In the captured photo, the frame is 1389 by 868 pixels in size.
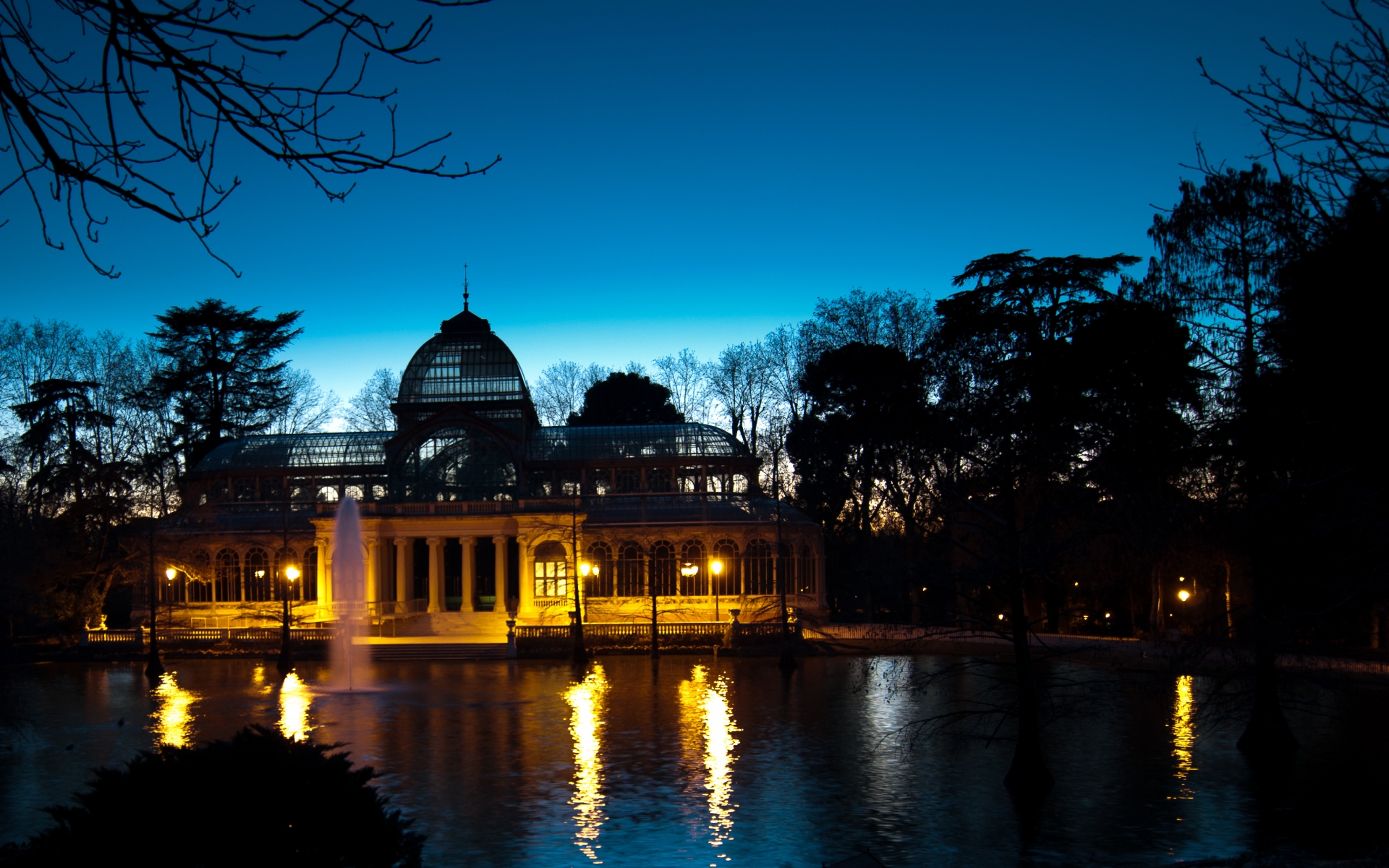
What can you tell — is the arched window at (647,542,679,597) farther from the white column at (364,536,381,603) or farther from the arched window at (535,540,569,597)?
the white column at (364,536,381,603)

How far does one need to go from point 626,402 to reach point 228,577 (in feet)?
86.4

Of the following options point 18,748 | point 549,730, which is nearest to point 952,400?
point 549,730

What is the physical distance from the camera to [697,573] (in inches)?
1885

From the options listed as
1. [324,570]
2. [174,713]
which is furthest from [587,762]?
[324,570]

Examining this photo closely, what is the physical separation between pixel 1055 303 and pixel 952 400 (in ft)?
78.1

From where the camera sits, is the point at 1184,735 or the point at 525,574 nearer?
the point at 1184,735

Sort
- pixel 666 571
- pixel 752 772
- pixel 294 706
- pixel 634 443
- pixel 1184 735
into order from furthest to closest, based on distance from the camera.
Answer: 1. pixel 634 443
2. pixel 666 571
3. pixel 294 706
4. pixel 1184 735
5. pixel 752 772

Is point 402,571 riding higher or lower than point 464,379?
lower

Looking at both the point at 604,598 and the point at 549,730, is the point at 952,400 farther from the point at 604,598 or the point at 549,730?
the point at 604,598

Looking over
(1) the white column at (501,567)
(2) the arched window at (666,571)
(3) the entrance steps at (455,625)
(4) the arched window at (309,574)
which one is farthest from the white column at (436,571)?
(2) the arched window at (666,571)

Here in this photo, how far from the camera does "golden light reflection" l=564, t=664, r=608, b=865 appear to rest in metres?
14.3

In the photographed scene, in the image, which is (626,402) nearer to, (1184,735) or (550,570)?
(550,570)

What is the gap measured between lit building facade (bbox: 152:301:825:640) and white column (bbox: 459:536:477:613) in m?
0.08

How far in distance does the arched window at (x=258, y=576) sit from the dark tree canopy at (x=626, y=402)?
77.4 feet
